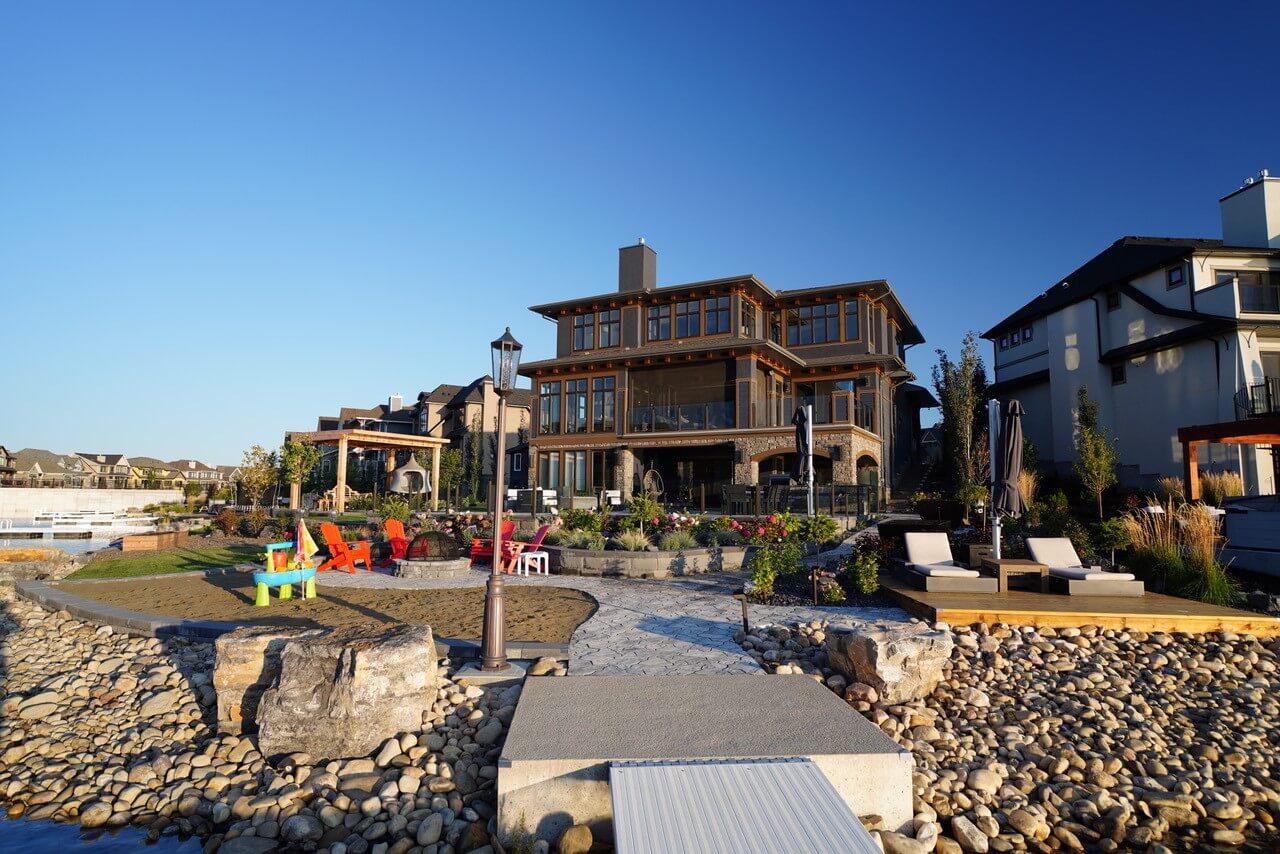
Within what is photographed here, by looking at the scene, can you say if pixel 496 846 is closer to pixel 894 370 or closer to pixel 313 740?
pixel 313 740

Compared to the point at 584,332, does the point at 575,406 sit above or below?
below

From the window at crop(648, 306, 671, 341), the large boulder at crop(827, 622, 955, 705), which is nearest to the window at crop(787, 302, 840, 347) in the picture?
the window at crop(648, 306, 671, 341)

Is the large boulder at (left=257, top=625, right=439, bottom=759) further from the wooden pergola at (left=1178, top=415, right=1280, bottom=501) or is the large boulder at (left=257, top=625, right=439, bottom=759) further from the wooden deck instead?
the wooden pergola at (left=1178, top=415, right=1280, bottom=501)

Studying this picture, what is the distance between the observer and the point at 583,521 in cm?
1359

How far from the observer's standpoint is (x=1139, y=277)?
75.8 ft

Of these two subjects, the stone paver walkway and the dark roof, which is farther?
the dark roof

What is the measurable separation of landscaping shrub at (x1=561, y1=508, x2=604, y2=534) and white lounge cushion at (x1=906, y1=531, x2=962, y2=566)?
19.3ft

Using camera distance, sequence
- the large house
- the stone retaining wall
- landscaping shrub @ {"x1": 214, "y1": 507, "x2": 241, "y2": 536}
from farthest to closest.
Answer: the large house, landscaping shrub @ {"x1": 214, "y1": 507, "x2": 241, "y2": 536}, the stone retaining wall

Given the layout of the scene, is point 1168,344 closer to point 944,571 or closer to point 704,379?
point 704,379

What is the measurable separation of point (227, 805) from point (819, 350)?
990 inches

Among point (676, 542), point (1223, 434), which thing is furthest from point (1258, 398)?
point (676, 542)

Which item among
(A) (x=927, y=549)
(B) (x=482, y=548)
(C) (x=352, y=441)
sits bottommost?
(B) (x=482, y=548)

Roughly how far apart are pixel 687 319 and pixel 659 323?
124cm

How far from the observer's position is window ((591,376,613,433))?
26.7 metres
